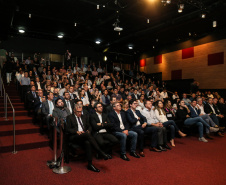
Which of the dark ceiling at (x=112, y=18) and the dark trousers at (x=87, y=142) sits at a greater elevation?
the dark ceiling at (x=112, y=18)

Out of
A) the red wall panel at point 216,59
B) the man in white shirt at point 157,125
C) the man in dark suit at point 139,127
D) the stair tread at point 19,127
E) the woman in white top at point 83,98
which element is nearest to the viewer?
the man in dark suit at point 139,127

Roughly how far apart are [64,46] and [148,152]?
11890 mm

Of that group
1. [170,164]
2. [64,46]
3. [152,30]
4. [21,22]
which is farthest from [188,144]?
[64,46]

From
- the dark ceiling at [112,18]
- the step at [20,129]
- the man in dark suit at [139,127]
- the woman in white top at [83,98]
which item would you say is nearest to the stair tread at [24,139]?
the step at [20,129]

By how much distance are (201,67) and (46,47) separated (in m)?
10.5

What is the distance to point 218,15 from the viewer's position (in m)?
7.37

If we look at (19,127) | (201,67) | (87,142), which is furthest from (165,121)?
(201,67)

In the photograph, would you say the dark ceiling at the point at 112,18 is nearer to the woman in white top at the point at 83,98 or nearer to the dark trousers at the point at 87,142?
the woman in white top at the point at 83,98

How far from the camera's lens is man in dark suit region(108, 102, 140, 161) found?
3.29 meters

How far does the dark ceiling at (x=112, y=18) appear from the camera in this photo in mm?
6895

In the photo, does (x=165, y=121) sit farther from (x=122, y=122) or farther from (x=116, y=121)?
(x=116, y=121)

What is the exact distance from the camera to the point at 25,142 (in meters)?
3.57

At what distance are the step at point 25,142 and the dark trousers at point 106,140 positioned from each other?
1.29 m

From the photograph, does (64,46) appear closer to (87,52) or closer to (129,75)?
(87,52)
